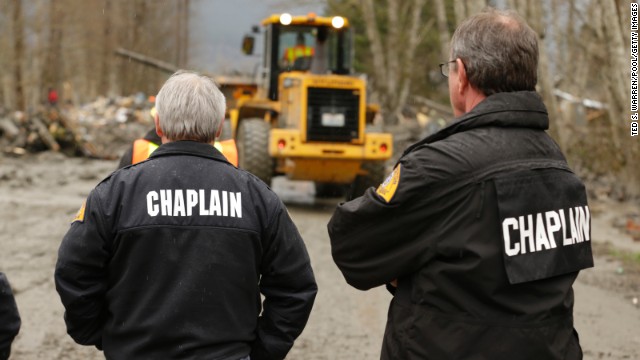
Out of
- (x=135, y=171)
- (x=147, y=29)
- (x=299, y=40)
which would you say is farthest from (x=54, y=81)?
(x=135, y=171)

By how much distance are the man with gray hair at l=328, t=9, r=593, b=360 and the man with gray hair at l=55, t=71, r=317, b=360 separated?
0.39m

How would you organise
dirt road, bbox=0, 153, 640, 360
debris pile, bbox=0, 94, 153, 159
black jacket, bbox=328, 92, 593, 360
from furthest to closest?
debris pile, bbox=0, 94, 153, 159 → dirt road, bbox=0, 153, 640, 360 → black jacket, bbox=328, 92, 593, 360

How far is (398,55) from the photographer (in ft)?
117

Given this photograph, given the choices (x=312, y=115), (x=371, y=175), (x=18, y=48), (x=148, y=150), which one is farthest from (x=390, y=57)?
(x=148, y=150)

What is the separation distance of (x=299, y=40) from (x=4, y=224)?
582 centimetres

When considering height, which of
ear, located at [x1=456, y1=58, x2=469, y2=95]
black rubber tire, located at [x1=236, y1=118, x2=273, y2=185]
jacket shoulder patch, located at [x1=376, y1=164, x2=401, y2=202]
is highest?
ear, located at [x1=456, y1=58, x2=469, y2=95]

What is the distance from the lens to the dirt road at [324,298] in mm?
6768

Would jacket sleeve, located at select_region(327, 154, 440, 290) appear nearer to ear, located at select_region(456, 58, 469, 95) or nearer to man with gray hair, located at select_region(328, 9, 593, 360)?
man with gray hair, located at select_region(328, 9, 593, 360)

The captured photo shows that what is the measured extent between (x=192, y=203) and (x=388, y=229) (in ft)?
2.39

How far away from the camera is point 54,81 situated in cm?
5309

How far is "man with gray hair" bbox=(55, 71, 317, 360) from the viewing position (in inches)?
125

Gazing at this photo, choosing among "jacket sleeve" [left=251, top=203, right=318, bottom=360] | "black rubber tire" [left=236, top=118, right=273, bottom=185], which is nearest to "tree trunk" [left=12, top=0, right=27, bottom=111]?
"black rubber tire" [left=236, top=118, right=273, bottom=185]

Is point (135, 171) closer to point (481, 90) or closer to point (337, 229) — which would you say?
point (337, 229)

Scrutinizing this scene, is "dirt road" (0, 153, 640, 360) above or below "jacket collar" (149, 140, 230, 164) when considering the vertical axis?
below
